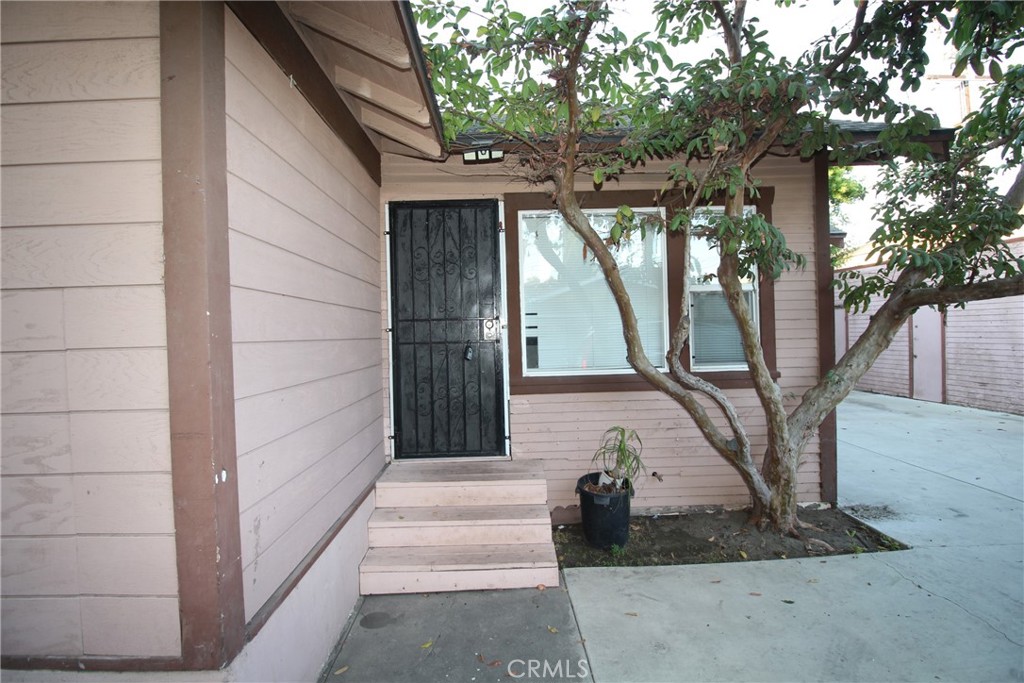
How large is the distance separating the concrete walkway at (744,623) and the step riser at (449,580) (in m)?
0.06

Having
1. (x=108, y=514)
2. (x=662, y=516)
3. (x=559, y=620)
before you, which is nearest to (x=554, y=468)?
(x=662, y=516)

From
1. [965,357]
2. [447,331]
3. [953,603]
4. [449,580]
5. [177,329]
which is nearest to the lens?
[177,329]

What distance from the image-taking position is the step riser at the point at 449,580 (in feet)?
9.56

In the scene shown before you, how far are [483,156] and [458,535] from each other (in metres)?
2.64

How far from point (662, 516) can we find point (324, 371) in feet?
9.29

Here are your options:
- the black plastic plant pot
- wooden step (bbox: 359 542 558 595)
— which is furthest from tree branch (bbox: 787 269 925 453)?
wooden step (bbox: 359 542 558 595)

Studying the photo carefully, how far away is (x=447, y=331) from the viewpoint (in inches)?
155

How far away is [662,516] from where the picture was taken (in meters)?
3.92

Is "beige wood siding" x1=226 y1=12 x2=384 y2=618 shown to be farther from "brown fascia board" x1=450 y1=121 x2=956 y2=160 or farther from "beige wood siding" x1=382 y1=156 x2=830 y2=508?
"beige wood siding" x1=382 y1=156 x2=830 y2=508

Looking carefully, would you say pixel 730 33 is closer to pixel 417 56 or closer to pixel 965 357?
pixel 417 56

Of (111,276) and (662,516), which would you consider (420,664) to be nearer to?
(111,276)

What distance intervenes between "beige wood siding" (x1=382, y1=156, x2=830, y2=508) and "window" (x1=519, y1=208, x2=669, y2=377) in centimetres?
28

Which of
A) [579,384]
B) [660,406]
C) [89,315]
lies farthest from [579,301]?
[89,315]

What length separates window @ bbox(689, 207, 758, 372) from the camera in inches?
159
